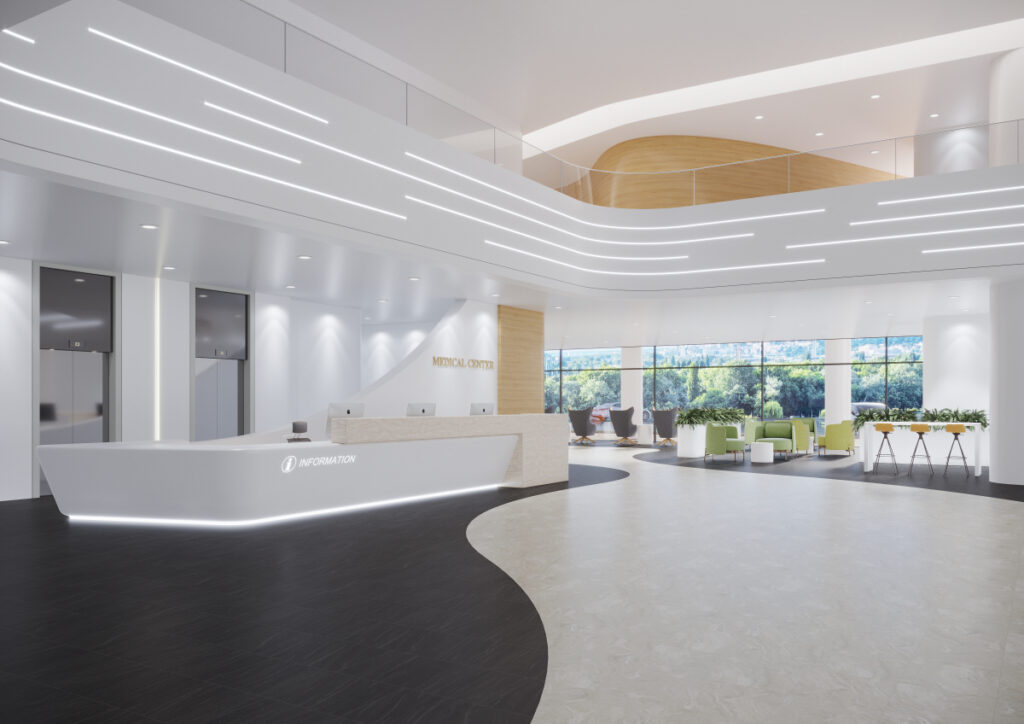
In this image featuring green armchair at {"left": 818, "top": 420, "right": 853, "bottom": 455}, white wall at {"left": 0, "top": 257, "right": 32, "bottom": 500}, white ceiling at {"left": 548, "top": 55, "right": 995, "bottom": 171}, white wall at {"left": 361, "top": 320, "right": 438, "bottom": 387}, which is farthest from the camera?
white wall at {"left": 361, "top": 320, "right": 438, "bottom": 387}

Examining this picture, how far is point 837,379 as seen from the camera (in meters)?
19.9

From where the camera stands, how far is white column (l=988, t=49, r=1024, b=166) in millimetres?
10344

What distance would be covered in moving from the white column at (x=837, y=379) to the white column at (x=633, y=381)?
5472 mm

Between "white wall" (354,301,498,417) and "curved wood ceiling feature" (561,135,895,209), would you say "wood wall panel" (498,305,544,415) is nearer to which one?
"white wall" (354,301,498,417)

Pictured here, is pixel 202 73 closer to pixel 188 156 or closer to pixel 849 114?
pixel 188 156

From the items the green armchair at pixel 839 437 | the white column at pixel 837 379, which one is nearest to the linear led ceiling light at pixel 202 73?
the green armchair at pixel 839 437

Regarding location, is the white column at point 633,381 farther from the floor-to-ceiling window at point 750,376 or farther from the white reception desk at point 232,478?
the white reception desk at point 232,478

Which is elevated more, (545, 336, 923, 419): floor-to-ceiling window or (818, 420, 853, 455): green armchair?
(545, 336, 923, 419): floor-to-ceiling window

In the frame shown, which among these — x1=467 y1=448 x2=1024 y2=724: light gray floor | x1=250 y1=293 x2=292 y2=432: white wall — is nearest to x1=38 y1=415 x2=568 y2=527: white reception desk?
x1=467 y1=448 x2=1024 y2=724: light gray floor

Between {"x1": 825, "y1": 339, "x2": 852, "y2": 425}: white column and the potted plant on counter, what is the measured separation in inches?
226

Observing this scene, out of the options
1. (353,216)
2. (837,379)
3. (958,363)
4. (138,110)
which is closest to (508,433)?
(353,216)

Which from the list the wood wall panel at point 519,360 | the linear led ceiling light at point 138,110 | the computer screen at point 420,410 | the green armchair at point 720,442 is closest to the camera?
the linear led ceiling light at point 138,110

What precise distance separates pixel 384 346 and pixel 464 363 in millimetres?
4267

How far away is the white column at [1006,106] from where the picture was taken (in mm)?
10344
